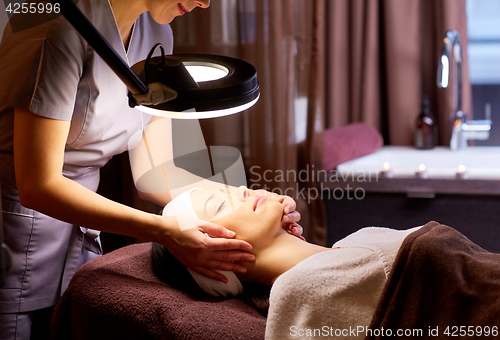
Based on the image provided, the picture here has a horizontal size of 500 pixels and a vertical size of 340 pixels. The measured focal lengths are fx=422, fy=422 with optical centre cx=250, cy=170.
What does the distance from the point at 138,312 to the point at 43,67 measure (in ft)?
1.48

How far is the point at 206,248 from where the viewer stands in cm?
79

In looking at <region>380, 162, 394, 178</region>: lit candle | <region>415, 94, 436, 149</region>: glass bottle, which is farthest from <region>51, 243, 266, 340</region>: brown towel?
<region>415, 94, 436, 149</region>: glass bottle

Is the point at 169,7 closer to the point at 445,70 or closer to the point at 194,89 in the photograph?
the point at 194,89

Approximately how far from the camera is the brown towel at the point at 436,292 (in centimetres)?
69

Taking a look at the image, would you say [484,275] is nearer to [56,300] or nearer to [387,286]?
[387,286]

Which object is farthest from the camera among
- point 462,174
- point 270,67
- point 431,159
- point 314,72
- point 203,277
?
A: point 431,159

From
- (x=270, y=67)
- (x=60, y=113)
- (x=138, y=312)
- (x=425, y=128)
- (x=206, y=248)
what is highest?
(x=270, y=67)

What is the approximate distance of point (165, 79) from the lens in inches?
21.5

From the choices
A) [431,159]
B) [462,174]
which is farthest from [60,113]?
[431,159]

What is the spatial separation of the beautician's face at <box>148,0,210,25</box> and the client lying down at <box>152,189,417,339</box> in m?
0.34

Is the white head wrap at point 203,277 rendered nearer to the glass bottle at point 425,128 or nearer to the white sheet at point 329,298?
the white sheet at point 329,298

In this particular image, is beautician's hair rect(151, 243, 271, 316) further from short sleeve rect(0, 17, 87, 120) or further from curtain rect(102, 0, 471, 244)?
short sleeve rect(0, 17, 87, 120)

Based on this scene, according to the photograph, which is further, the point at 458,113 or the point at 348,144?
the point at 458,113

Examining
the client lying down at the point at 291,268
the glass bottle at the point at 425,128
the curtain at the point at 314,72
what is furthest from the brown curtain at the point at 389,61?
the client lying down at the point at 291,268
